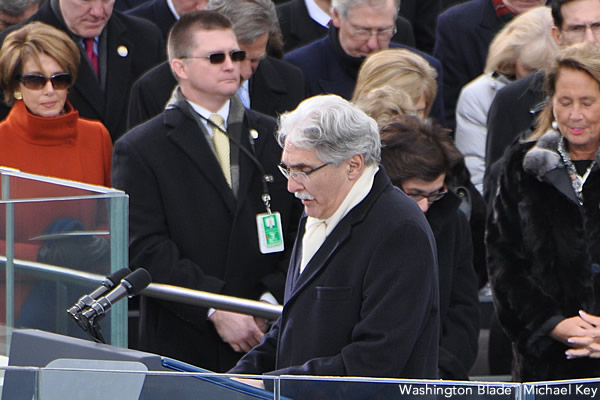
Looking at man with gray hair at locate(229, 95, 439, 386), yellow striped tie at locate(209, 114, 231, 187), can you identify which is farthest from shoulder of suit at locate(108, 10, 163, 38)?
man with gray hair at locate(229, 95, 439, 386)

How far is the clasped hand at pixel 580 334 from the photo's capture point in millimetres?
3885

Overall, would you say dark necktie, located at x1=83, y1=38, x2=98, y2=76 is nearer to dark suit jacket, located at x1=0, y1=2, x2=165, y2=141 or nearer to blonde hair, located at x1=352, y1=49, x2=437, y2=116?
dark suit jacket, located at x1=0, y1=2, x2=165, y2=141

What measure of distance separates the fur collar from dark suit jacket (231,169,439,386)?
2.98 ft

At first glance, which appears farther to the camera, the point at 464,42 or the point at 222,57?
the point at 464,42

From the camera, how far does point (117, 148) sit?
461 cm

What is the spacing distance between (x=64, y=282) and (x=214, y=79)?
4.16 ft

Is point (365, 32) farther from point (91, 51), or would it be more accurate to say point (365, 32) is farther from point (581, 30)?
point (91, 51)

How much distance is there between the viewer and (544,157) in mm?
3996

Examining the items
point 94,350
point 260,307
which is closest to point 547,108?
point 260,307

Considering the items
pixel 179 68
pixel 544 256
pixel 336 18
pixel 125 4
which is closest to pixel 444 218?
pixel 544 256

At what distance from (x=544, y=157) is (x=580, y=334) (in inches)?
23.9

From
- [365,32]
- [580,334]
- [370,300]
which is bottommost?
[580,334]

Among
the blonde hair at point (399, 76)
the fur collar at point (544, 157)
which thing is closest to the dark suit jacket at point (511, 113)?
the blonde hair at point (399, 76)

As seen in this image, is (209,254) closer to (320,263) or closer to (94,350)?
(320,263)
